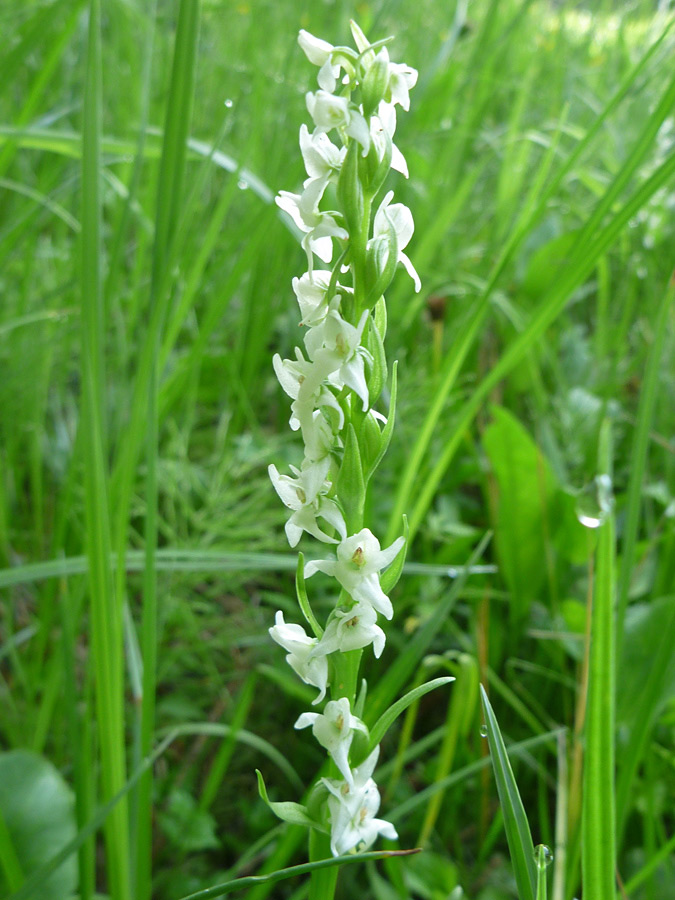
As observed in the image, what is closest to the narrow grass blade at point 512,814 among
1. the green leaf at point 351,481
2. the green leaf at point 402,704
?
the green leaf at point 402,704

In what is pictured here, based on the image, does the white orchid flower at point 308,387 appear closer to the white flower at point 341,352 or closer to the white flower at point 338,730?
the white flower at point 341,352

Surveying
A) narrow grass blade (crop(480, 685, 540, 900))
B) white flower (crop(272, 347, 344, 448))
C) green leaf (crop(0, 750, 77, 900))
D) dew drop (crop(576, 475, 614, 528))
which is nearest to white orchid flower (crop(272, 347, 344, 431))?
white flower (crop(272, 347, 344, 448))

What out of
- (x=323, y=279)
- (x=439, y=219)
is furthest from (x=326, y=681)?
(x=439, y=219)

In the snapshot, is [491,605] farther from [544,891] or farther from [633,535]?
[544,891]

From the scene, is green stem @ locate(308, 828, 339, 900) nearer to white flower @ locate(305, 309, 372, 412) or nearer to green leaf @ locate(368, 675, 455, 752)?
green leaf @ locate(368, 675, 455, 752)

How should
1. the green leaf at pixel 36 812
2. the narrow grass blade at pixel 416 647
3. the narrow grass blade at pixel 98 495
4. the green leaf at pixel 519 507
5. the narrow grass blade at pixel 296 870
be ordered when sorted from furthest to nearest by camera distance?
1. the green leaf at pixel 519 507
2. the green leaf at pixel 36 812
3. the narrow grass blade at pixel 416 647
4. the narrow grass blade at pixel 98 495
5. the narrow grass blade at pixel 296 870

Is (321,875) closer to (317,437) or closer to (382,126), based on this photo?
(317,437)
